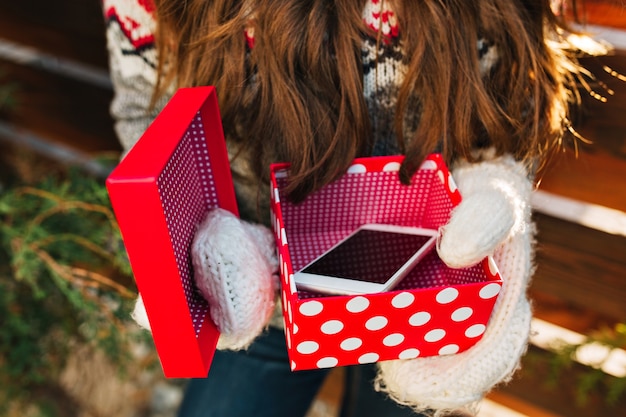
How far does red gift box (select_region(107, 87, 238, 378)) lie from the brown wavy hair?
0.32 feet

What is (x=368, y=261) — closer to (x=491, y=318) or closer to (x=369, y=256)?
(x=369, y=256)

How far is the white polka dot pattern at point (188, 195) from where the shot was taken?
475mm

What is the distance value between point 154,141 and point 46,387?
1208 millimetres

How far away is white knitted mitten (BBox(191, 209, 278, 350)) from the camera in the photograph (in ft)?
1.75

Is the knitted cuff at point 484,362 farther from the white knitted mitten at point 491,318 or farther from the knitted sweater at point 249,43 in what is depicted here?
the knitted sweater at point 249,43

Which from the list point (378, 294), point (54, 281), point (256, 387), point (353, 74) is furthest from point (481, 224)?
point (54, 281)

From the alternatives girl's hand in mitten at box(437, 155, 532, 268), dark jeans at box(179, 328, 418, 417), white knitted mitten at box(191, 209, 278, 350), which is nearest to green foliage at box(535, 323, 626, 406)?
dark jeans at box(179, 328, 418, 417)

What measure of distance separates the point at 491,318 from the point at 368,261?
0.14m

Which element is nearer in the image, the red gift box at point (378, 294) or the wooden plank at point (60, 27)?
the red gift box at point (378, 294)

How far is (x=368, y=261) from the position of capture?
62cm

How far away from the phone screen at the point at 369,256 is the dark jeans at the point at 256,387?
27 cm

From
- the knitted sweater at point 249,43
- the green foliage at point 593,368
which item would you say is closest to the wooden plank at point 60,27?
the knitted sweater at point 249,43

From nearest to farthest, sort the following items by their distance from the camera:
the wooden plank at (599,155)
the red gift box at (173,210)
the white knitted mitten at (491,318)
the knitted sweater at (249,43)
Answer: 1. the red gift box at (173,210)
2. the white knitted mitten at (491,318)
3. the knitted sweater at (249,43)
4. the wooden plank at (599,155)

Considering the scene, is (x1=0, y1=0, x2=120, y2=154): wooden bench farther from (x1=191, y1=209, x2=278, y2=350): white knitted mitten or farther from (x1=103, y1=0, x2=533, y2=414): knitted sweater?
(x1=191, y1=209, x2=278, y2=350): white knitted mitten
